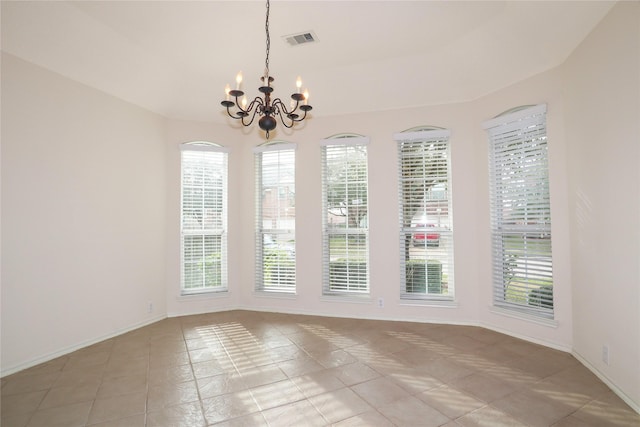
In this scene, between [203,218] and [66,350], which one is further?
[203,218]

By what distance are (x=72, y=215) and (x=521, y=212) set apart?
4986mm

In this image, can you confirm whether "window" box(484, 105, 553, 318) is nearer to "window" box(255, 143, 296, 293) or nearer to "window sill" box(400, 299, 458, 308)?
"window sill" box(400, 299, 458, 308)

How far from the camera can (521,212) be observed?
379 centimetres

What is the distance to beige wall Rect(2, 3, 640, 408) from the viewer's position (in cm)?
266

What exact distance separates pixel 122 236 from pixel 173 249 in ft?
2.65

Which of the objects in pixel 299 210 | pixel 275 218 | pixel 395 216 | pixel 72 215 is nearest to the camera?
pixel 72 215

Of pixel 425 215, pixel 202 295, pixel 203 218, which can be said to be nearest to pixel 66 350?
pixel 202 295

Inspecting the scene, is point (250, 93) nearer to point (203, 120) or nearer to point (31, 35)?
point (203, 120)

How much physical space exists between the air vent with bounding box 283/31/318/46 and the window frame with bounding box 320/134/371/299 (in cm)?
155

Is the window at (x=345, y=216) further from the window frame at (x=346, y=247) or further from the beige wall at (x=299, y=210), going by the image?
the beige wall at (x=299, y=210)

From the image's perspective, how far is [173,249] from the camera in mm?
4898

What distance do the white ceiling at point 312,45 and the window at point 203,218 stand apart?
85 cm

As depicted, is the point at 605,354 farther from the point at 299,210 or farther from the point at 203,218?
the point at 203,218

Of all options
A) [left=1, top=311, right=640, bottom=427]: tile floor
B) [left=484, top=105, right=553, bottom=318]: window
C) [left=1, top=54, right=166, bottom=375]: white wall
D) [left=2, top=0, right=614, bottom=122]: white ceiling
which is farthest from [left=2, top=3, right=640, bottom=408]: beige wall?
[left=1, top=311, right=640, bottom=427]: tile floor
